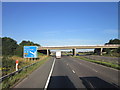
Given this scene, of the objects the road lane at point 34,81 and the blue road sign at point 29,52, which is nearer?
the road lane at point 34,81

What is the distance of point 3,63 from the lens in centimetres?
2202

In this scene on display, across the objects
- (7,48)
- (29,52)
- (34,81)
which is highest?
(7,48)

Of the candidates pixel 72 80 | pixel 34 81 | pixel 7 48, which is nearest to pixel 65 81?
pixel 72 80

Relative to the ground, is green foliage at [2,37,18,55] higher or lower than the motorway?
higher

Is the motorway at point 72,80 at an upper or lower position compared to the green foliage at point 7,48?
lower

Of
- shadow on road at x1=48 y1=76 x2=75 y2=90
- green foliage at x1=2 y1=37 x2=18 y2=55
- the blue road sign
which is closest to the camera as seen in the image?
shadow on road at x1=48 y1=76 x2=75 y2=90

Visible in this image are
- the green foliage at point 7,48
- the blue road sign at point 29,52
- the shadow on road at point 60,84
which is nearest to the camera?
the shadow on road at point 60,84

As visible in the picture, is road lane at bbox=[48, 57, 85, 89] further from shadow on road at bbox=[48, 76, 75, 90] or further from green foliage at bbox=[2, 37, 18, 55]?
green foliage at bbox=[2, 37, 18, 55]

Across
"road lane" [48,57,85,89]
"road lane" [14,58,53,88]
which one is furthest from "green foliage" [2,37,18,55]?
"road lane" [48,57,85,89]

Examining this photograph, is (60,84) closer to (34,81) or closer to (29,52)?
(34,81)

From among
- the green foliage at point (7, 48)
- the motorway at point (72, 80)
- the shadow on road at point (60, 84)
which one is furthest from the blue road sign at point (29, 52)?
the shadow on road at point (60, 84)

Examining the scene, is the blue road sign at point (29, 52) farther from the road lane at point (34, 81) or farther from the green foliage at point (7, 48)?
Result: the road lane at point (34, 81)

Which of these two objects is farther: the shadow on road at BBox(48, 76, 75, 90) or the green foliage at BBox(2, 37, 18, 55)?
the green foliage at BBox(2, 37, 18, 55)

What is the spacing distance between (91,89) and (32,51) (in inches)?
929
